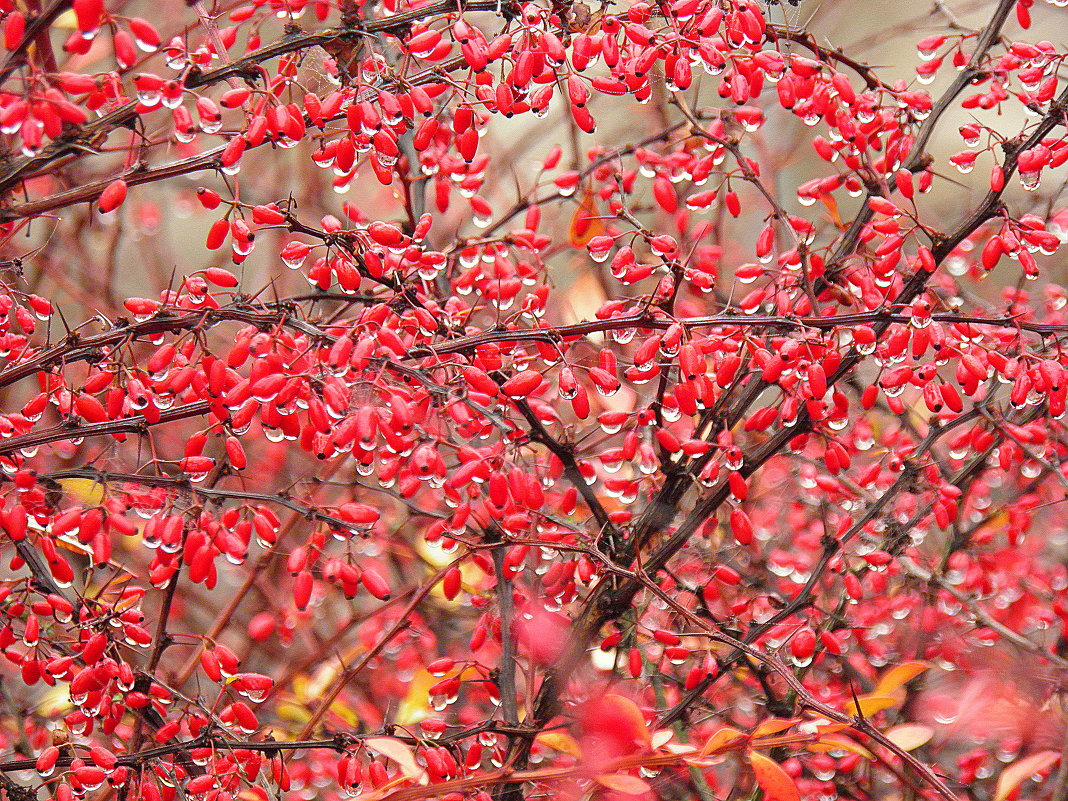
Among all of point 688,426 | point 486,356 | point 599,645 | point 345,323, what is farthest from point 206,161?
point 688,426

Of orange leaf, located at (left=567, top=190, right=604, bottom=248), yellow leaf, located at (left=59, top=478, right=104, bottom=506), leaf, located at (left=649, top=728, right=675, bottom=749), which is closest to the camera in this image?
leaf, located at (left=649, top=728, right=675, bottom=749)

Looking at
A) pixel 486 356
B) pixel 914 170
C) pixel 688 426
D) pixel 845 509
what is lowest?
pixel 486 356

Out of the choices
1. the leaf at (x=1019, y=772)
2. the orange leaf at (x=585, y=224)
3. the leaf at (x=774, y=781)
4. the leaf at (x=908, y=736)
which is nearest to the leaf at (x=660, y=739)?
the leaf at (x=774, y=781)

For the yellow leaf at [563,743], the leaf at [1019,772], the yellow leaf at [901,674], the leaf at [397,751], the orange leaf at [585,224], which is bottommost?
the leaf at [397,751]

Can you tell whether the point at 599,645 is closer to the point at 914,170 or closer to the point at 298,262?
the point at 298,262

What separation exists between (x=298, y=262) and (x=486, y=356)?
0.38 m

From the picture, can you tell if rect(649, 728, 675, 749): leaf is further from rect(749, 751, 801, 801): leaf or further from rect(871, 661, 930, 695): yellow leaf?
rect(871, 661, 930, 695): yellow leaf

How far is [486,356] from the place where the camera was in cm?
140

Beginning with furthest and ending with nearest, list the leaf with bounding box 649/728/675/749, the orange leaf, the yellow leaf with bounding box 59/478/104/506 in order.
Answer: the orange leaf < the yellow leaf with bounding box 59/478/104/506 < the leaf with bounding box 649/728/675/749

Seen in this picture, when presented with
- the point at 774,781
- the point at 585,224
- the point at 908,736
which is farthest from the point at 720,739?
the point at 585,224

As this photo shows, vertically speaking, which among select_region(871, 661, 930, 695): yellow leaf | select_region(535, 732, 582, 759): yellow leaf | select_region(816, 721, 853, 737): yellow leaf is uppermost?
select_region(871, 661, 930, 695): yellow leaf

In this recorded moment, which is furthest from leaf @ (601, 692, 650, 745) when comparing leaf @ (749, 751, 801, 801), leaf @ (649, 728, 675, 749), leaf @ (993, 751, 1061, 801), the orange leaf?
the orange leaf

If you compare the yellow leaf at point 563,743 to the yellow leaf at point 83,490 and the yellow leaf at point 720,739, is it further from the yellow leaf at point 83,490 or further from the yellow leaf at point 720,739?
the yellow leaf at point 83,490

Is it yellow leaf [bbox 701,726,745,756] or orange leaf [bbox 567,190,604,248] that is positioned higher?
orange leaf [bbox 567,190,604,248]
